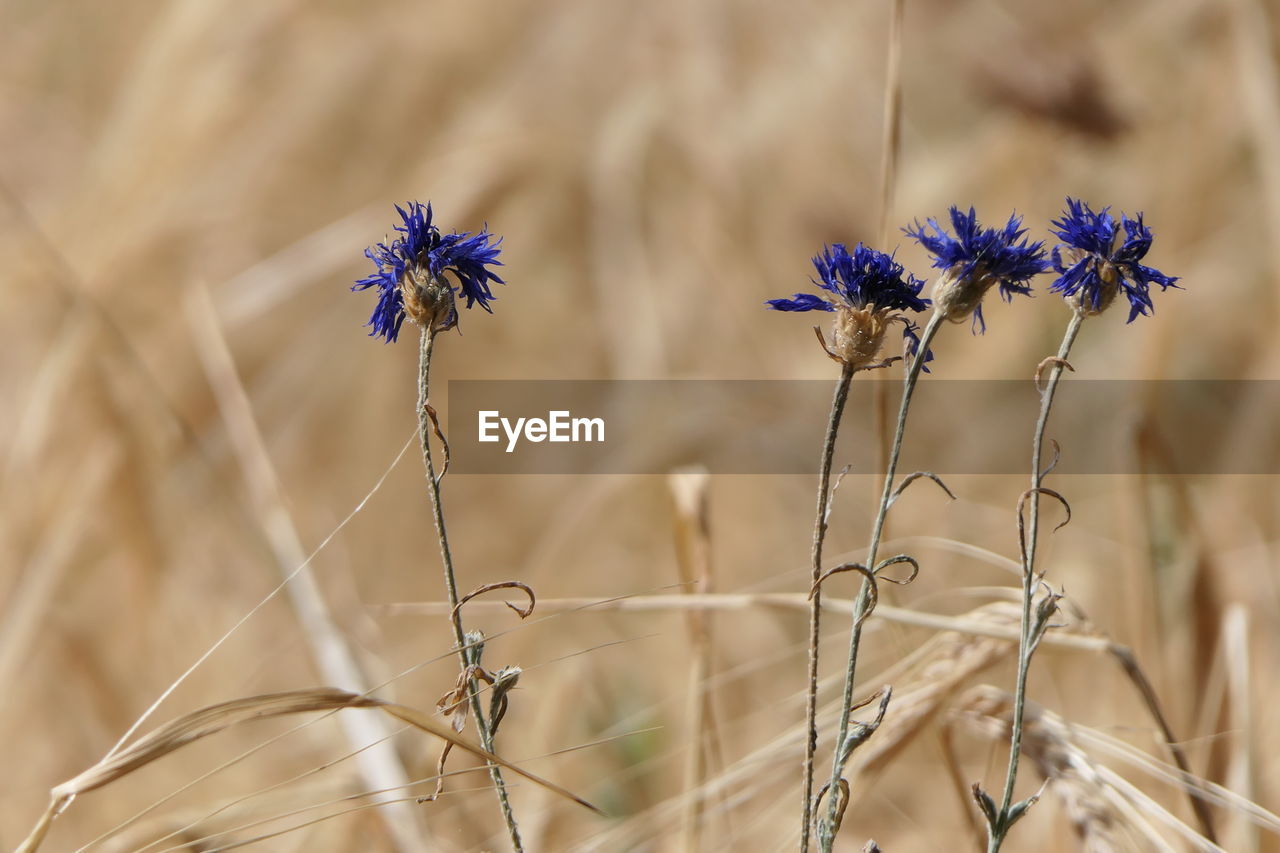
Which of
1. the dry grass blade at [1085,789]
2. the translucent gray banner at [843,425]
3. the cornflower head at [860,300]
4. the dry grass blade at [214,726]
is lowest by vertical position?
the dry grass blade at [1085,789]

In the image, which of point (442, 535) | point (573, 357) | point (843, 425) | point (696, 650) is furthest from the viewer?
point (573, 357)

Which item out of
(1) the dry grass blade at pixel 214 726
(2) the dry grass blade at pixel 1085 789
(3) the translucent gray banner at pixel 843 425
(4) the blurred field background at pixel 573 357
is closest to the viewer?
(1) the dry grass blade at pixel 214 726

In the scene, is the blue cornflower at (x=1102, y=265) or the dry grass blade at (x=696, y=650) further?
the dry grass blade at (x=696, y=650)

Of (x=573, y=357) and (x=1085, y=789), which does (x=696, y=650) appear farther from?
(x=573, y=357)

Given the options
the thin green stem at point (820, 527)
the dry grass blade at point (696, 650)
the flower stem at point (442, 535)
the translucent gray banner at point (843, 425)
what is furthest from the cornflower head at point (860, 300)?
the translucent gray banner at point (843, 425)

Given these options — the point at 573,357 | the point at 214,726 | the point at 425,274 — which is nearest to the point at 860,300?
the point at 425,274

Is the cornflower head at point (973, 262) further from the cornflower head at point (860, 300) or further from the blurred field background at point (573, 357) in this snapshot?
the blurred field background at point (573, 357)

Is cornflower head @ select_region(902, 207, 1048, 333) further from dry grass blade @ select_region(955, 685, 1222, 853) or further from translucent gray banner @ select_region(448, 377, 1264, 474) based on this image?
translucent gray banner @ select_region(448, 377, 1264, 474)
